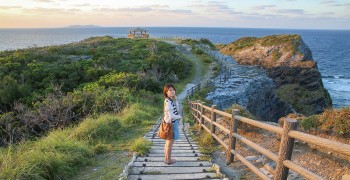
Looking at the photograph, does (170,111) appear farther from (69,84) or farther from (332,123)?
(69,84)

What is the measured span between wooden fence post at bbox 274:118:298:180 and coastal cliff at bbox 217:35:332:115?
2489cm

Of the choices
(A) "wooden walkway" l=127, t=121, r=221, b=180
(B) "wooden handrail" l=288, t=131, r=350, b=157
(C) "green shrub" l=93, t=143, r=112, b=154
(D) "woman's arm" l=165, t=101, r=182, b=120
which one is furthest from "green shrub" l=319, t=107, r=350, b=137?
(C) "green shrub" l=93, t=143, r=112, b=154

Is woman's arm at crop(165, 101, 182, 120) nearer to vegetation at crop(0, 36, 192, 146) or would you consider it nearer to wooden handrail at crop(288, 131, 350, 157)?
wooden handrail at crop(288, 131, 350, 157)

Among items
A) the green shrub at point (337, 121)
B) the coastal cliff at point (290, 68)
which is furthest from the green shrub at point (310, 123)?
the coastal cliff at point (290, 68)

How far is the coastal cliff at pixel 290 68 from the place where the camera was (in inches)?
1324

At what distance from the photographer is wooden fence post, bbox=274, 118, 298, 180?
401 cm

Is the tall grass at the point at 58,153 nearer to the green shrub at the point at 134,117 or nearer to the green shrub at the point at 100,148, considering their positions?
the green shrub at the point at 100,148

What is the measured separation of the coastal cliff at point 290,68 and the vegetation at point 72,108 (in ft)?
41.6

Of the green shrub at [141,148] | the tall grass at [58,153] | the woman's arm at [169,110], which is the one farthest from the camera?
the green shrub at [141,148]

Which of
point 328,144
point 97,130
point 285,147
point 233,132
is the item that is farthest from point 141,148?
point 328,144

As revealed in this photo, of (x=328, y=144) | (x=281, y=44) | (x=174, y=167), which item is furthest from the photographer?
(x=281, y=44)

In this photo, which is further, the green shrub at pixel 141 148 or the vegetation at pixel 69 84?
the vegetation at pixel 69 84

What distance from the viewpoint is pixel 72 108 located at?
14062mm

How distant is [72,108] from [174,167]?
371 inches
